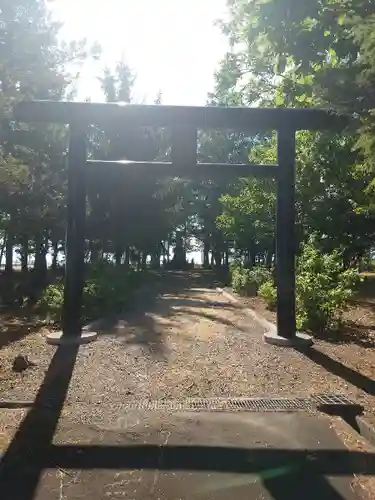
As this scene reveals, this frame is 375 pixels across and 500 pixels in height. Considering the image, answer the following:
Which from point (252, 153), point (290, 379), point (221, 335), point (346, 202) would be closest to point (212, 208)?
point (252, 153)

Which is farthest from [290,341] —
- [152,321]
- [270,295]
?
[270,295]

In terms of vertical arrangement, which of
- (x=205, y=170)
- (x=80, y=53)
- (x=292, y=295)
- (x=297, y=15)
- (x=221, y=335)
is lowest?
(x=221, y=335)

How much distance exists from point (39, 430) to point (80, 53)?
589 inches

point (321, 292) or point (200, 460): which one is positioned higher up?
point (321, 292)

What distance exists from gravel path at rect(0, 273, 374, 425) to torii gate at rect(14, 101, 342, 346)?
817mm

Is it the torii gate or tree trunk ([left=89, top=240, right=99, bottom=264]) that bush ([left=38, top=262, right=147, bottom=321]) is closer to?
the torii gate

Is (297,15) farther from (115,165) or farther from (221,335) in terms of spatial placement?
(221,335)

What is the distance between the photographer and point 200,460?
4.02 metres

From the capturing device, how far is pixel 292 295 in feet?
31.2

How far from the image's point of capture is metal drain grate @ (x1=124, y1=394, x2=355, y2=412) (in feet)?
17.5

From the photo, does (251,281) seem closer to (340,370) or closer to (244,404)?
(340,370)

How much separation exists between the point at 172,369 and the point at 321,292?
477cm

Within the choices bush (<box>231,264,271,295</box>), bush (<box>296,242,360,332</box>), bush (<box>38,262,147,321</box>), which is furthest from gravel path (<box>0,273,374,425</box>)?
bush (<box>231,264,271,295</box>)

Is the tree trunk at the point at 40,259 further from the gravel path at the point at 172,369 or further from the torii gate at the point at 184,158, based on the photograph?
the torii gate at the point at 184,158
